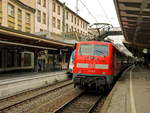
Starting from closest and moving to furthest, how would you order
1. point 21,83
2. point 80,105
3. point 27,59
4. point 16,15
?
point 80,105 → point 21,83 → point 27,59 → point 16,15

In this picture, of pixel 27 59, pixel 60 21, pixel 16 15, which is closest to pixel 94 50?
pixel 27 59

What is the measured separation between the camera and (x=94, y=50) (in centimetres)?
1196

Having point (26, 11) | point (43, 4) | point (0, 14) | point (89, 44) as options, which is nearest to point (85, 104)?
point (89, 44)

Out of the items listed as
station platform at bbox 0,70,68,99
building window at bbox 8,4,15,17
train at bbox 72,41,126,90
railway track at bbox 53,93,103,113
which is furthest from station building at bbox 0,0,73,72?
railway track at bbox 53,93,103,113

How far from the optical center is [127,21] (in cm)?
1780

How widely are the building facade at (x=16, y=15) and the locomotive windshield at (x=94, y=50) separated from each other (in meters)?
14.4

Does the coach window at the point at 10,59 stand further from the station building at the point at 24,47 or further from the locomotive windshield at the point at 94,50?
the locomotive windshield at the point at 94,50

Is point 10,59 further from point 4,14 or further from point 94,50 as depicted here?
point 94,50

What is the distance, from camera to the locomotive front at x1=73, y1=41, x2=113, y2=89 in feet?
37.6

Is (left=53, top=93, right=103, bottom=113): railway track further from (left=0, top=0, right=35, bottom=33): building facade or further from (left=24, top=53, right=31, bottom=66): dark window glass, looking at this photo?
(left=0, top=0, right=35, bottom=33): building facade

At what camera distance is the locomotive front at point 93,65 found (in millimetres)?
11445

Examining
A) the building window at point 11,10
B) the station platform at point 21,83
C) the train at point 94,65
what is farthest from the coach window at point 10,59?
the train at point 94,65

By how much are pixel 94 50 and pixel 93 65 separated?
848 mm

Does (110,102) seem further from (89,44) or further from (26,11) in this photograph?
(26,11)
